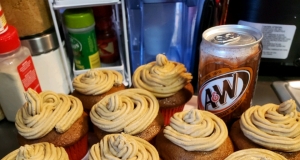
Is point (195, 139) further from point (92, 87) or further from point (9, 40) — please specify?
point (9, 40)

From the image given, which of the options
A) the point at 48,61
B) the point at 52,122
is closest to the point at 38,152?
the point at 52,122

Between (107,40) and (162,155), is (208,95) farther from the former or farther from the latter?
(107,40)

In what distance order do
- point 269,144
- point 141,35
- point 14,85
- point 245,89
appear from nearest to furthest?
1. point 269,144
2. point 245,89
3. point 14,85
4. point 141,35

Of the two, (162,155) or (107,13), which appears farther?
(107,13)

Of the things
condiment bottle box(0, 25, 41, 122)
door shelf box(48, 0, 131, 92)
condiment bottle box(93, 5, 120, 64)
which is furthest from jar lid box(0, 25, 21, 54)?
condiment bottle box(93, 5, 120, 64)

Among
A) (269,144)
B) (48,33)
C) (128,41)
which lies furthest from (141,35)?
(269,144)

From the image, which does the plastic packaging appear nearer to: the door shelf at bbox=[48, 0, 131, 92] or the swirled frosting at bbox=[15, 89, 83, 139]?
the door shelf at bbox=[48, 0, 131, 92]
